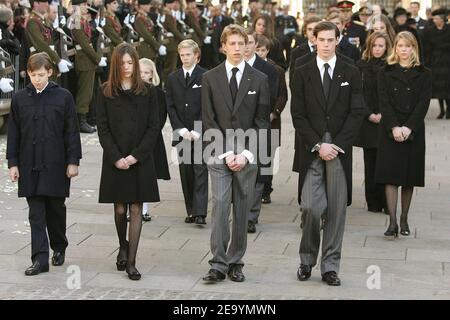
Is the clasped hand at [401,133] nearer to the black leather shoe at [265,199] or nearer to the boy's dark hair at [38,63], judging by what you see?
the black leather shoe at [265,199]

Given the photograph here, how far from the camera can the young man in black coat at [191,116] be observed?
10.5 m

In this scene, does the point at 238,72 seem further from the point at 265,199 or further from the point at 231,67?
the point at 265,199

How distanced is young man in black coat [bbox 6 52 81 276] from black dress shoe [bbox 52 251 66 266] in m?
0.21

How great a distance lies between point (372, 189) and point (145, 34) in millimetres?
10386

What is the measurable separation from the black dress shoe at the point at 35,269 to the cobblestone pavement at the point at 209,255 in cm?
5

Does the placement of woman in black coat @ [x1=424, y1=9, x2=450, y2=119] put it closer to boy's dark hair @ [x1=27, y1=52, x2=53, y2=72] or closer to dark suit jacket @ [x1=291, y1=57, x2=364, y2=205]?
dark suit jacket @ [x1=291, y1=57, x2=364, y2=205]

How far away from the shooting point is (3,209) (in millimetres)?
11055

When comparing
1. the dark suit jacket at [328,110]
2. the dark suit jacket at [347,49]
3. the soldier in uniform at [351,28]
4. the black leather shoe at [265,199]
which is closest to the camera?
the dark suit jacket at [328,110]

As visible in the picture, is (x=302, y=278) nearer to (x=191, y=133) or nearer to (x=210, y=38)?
(x=191, y=133)

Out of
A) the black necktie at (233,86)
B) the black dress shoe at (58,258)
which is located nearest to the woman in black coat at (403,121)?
the black necktie at (233,86)

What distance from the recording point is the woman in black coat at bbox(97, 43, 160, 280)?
8.37 m

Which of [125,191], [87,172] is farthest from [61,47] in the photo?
[125,191]

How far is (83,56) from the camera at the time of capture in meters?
17.3

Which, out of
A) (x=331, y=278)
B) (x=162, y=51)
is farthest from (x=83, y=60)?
(x=331, y=278)
